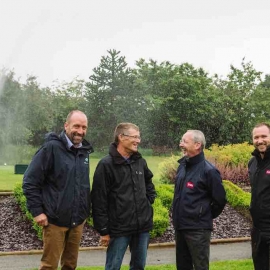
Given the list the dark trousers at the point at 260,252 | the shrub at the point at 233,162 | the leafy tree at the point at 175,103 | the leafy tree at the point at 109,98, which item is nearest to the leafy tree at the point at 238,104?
the leafy tree at the point at 175,103

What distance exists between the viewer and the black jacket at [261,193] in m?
4.28

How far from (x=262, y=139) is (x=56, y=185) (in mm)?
2002

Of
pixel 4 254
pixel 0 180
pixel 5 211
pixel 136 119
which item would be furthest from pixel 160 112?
pixel 4 254

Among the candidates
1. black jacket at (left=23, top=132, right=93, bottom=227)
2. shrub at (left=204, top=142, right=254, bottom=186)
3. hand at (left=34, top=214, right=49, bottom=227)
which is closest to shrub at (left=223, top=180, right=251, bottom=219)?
shrub at (left=204, top=142, right=254, bottom=186)

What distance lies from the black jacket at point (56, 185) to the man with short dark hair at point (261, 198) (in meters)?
1.66

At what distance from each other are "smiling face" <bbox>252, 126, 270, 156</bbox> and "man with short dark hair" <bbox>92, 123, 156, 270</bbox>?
3.81 ft

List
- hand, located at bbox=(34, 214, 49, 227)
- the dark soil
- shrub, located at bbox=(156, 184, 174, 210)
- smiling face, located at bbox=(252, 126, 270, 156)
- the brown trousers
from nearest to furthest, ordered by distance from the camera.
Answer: hand, located at bbox=(34, 214, 49, 227), the brown trousers, smiling face, located at bbox=(252, 126, 270, 156), the dark soil, shrub, located at bbox=(156, 184, 174, 210)

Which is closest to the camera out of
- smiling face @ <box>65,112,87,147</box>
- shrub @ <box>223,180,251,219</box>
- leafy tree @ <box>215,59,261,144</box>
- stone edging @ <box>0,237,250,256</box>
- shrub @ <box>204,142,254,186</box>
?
smiling face @ <box>65,112,87,147</box>

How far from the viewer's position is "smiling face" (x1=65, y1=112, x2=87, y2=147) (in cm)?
423

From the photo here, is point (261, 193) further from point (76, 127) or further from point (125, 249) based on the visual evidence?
point (76, 127)

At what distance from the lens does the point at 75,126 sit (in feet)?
13.9

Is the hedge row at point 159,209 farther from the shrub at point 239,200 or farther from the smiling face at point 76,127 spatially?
the smiling face at point 76,127

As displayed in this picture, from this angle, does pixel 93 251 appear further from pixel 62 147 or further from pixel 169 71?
pixel 169 71

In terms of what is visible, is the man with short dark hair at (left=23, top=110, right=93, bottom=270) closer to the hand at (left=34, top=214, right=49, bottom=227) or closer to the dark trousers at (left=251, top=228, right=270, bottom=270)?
the hand at (left=34, top=214, right=49, bottom=227)
